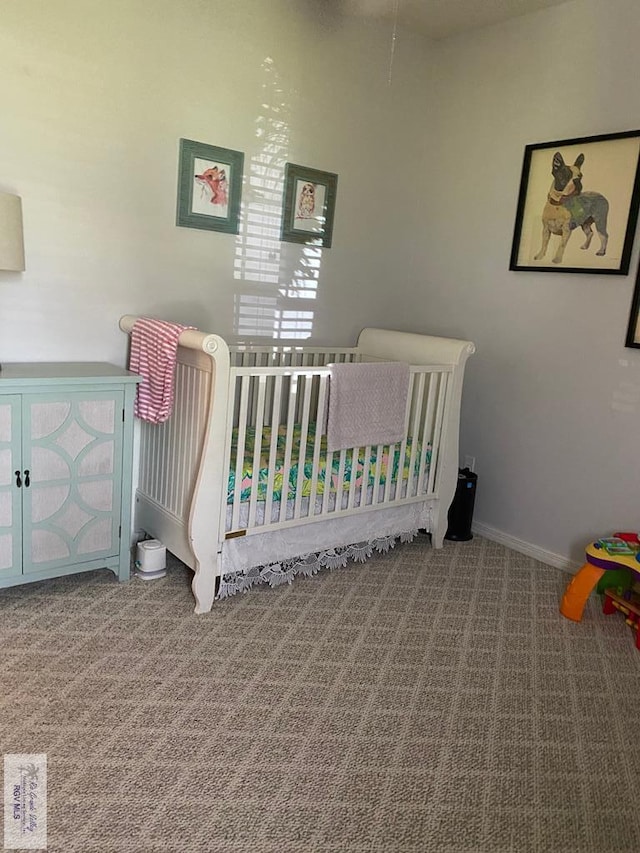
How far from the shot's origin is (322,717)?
1.93m

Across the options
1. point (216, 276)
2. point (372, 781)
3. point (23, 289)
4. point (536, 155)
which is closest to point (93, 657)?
point (372, 781)

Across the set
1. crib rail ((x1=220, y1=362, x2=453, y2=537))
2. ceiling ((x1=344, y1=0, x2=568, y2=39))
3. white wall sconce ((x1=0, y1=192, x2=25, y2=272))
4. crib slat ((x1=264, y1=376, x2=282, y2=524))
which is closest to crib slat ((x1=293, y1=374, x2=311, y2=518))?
crib rail ((x1=220, y1=362, x2=453, y2=537))

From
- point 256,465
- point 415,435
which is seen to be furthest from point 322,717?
point 415,435

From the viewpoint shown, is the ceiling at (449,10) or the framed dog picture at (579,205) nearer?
the framed dog picture at (579,205)

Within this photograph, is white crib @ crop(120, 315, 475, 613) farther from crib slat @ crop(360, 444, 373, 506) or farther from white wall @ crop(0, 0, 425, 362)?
white wall @ crop(0, 0, 425, 362)

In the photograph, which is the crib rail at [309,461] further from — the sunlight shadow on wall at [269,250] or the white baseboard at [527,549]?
the white baseboard at [527,549]

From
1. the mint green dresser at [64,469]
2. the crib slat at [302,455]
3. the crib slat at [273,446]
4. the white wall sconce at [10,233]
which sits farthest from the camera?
the crib slat at [302,455]

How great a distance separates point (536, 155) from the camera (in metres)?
3.16

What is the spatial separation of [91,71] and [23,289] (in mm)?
853

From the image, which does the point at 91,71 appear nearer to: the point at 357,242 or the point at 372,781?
the point at 357,242

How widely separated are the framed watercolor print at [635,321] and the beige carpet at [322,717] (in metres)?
1.15

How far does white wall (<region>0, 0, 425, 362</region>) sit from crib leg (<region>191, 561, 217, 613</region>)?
992 mm

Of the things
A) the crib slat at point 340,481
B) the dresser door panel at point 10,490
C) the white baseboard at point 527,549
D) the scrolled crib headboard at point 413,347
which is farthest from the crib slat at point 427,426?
the dresser door panel at point 10,490

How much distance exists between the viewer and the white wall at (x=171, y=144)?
8.09 ft
